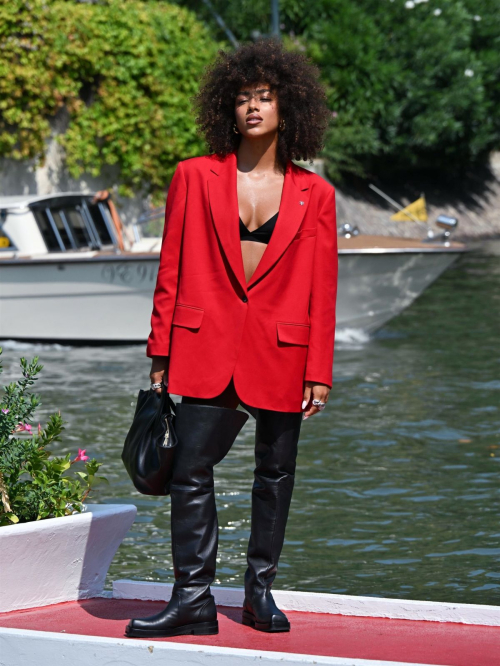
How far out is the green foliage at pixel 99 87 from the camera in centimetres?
1938

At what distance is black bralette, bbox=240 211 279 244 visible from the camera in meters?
3.92

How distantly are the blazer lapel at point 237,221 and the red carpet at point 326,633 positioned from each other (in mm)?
1150

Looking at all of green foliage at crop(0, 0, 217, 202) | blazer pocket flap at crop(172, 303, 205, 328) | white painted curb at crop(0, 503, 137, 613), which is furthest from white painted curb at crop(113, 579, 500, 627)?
green foliage at crop(0, 0, 217, 202)

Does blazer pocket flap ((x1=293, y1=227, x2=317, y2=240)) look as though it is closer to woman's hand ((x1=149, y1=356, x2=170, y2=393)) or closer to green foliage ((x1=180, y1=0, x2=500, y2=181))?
woman's hand ((x1=149, y1=356, x2=170, y2=393))

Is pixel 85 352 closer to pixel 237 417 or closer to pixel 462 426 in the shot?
pixel 462 426

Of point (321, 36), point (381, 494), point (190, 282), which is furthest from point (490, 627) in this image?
point (321, 36)

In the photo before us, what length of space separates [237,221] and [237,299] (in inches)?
10.4

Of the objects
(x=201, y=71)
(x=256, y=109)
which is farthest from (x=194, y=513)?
(x=201, y=71)

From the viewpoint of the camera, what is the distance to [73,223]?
14.3 metres

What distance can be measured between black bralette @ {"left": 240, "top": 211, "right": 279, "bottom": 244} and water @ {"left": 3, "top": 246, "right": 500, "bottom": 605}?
2252mm

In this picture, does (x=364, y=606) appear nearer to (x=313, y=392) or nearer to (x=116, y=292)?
(x=313, y=392)

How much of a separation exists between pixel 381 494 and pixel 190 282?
12.0 ft

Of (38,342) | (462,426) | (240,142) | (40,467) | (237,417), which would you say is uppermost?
(240,142)

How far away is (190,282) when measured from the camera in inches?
153
